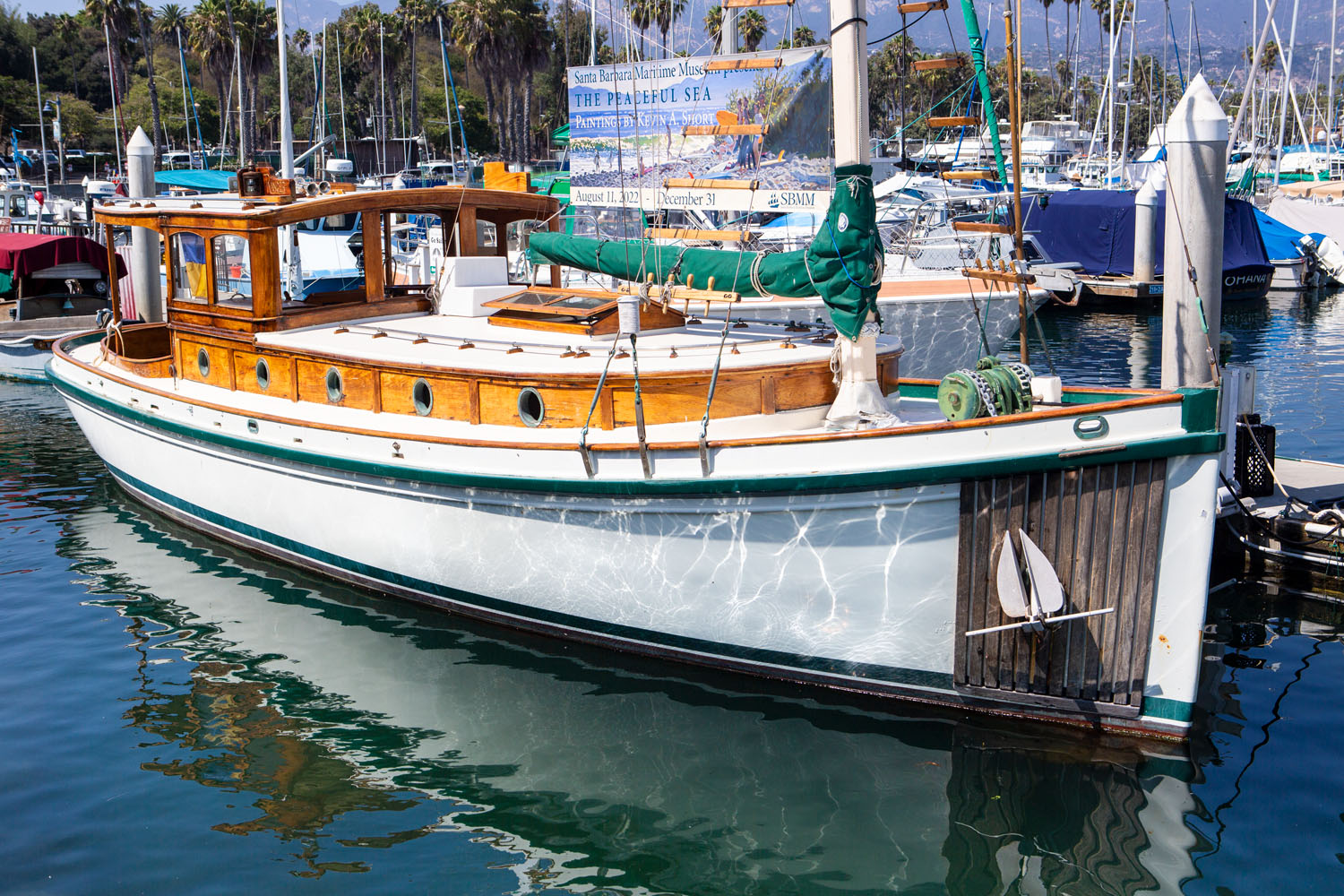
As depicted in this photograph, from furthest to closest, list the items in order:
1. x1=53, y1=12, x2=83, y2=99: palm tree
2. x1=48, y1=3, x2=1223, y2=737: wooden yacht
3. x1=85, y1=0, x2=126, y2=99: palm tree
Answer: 1. x1=53, y1=12, x2=83, y2=99: palm tree
2. x1=85, y1=0, x2=126, y2=99: palm tree
3. x1=48, y1=3, x2=1223, y2=737: wooden yacht

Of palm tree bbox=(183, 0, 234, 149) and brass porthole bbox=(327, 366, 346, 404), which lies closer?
brass porthole bbox=(327, 366, 346, 404)

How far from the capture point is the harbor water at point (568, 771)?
6.77 m

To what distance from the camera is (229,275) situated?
13.2 m

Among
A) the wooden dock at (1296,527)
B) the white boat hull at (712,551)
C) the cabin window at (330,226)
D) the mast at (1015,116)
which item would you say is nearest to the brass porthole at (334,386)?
the white boat hull at (712,551)

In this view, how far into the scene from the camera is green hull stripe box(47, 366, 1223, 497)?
7.38 m

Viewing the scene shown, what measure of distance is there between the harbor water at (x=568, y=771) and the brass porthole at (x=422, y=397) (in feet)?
6.19

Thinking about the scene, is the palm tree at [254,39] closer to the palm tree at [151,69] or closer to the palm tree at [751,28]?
the palm tree at [151,69]

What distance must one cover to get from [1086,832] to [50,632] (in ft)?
28.7

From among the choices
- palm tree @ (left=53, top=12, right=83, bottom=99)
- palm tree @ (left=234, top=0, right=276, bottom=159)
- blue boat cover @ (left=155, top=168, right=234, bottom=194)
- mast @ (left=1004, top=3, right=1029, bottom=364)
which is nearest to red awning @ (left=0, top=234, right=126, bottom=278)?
blue boat cover @ (left=155, top=168, right=234, bottom=194)

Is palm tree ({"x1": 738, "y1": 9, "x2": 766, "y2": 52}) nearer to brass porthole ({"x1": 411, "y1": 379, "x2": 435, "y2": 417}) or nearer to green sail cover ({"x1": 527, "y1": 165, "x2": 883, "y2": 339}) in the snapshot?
green sail cover ({"x1": 527, "y1": 165, "x2": 883, "y2": 339})

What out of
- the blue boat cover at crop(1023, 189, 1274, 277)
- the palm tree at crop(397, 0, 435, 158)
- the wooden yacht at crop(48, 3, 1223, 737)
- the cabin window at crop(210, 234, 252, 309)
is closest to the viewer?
the wooden yacht at crop(48, 3, 1223, 737)

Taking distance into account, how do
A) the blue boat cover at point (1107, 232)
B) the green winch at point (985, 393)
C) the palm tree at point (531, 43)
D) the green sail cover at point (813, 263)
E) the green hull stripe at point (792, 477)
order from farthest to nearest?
the palm tree at point (531, 43) → the blue boat cover at point (1107, 232) → the green sail cover at point (813, 263) → the green winch at point (985, 393) → the green hull stripe at point (792, 477)

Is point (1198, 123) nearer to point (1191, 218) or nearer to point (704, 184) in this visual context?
point (1191, 218)

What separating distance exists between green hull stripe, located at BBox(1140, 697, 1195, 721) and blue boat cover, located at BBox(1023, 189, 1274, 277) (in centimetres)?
2872
